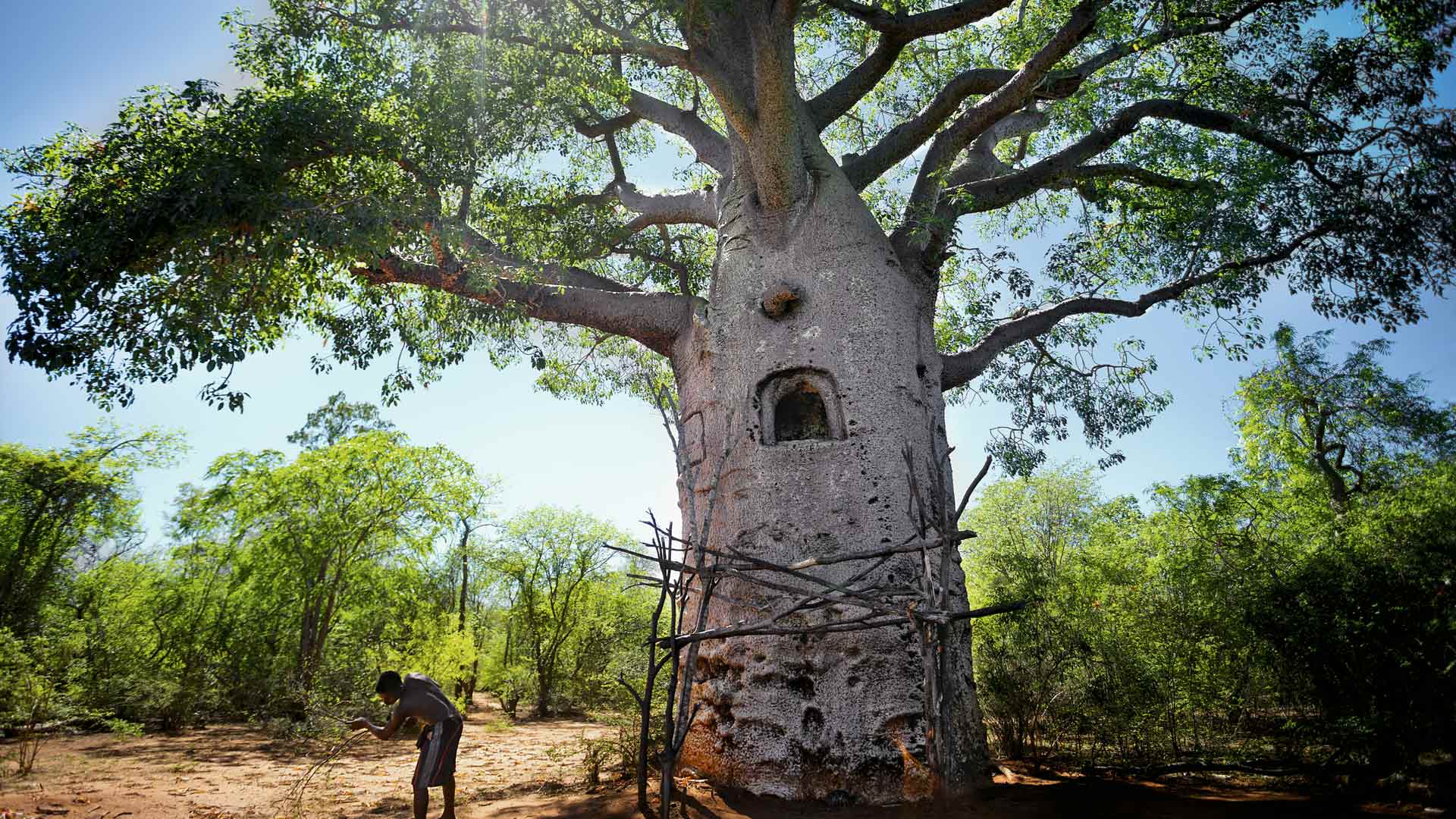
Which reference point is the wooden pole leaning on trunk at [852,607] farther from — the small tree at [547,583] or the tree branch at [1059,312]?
the small tree at [547,583]

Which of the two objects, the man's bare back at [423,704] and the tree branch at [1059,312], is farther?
the tree branch at [1059,312]

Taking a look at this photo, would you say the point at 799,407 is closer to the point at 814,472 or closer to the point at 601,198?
the point at 814,472

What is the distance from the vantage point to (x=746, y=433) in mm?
5285

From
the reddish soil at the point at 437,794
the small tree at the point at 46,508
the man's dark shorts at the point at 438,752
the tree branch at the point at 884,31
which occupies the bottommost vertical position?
the reddish soil at the point at 437,794

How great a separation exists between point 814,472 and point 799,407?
2.64ft

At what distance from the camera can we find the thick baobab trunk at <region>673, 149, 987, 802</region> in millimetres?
4246

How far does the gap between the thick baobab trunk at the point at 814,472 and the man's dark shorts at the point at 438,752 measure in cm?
147

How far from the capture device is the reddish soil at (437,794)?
4113 millimetres

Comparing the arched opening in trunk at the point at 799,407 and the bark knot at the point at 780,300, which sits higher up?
the bark knot at the point at 780,300

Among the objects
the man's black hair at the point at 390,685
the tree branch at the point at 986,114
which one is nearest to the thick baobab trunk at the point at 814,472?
the tree branch at the point at 986,114

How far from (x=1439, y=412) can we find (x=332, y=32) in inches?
773

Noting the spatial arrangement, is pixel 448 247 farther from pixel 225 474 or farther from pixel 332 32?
pixel 225 474

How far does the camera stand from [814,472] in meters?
4.97

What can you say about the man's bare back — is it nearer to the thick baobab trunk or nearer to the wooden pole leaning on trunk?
the wooden pole leaning on trunk
